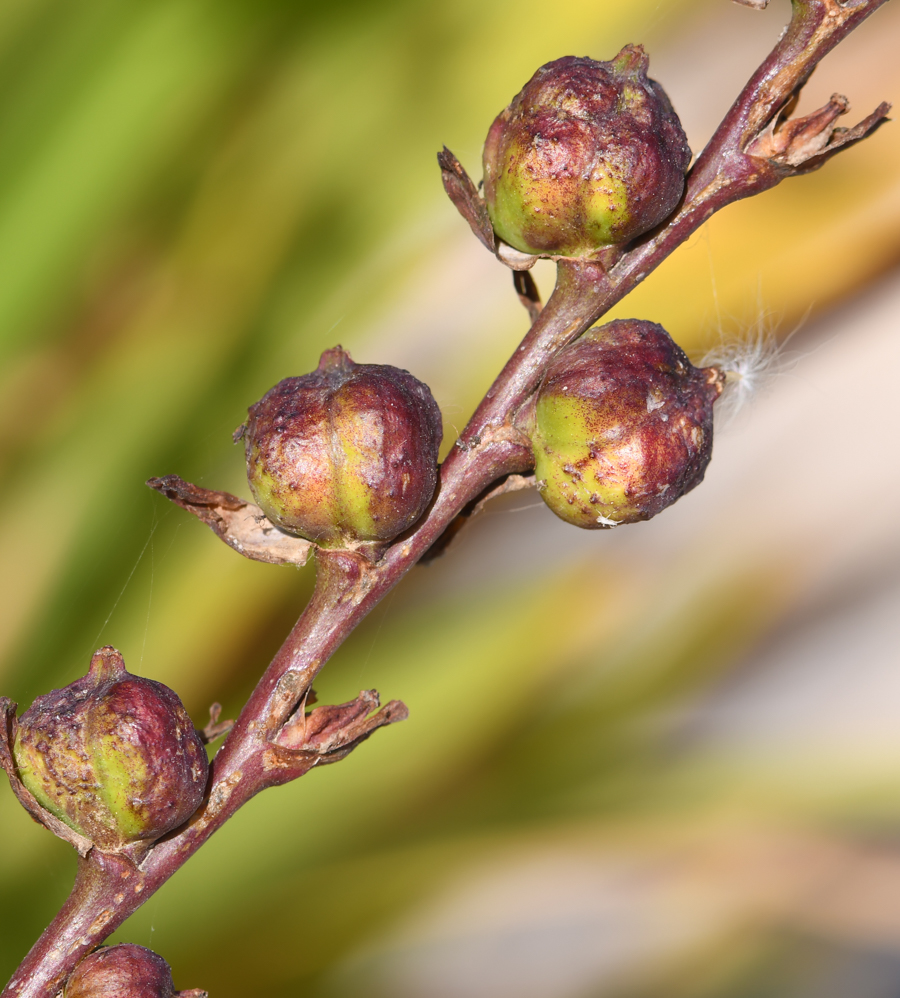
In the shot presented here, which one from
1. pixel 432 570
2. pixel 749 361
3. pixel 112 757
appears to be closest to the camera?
pixel 112 757

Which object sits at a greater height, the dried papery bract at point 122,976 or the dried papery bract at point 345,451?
the dried papery bract at point 345,451

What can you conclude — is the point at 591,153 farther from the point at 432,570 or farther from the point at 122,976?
the point at 432,570

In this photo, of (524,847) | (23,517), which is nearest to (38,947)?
(23,517)

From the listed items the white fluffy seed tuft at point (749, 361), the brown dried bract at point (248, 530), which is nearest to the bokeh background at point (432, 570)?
the white fluffy seed tuft at point (749, 361)

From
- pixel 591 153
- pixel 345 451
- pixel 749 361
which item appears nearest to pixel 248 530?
pixel 345 451

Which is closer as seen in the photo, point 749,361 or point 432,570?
point 749,361

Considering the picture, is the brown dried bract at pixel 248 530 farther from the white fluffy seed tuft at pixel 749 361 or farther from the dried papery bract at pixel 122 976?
the white fluffy seed tuft at pixel 749 361

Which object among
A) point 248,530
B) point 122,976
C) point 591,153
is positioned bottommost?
point 122,976
